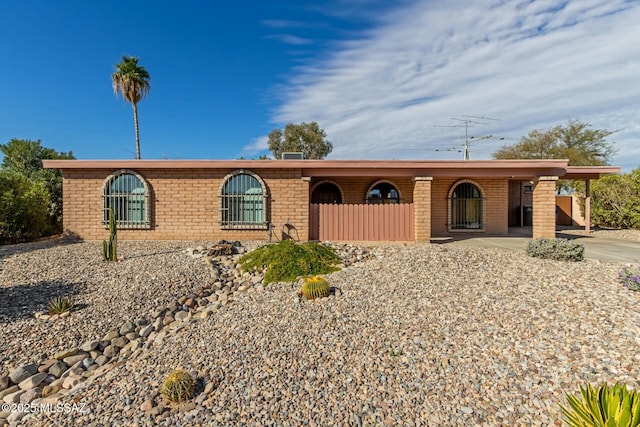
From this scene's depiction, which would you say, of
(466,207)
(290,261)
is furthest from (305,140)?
(290,261)

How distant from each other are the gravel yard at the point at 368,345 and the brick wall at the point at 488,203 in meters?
6.64

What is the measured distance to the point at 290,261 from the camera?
7273mm

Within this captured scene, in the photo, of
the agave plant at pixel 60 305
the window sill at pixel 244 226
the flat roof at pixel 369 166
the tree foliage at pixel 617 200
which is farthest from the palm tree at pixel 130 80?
the tree foliage at pixel 617 200

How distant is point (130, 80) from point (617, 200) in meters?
28.1

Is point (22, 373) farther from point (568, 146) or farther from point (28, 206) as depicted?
point (568, 146)

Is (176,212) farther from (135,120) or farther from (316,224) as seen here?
(135,120)

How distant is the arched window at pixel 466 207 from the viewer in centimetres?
1328

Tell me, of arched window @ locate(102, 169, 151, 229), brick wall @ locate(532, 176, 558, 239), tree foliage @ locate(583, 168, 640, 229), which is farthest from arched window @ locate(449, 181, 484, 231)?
arched window @ locate(102, 169, 151, 229)

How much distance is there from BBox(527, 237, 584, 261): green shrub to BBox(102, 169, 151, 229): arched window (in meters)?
11.6

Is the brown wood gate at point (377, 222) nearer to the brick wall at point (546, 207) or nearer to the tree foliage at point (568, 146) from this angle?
the brick wall at point (546, 207)

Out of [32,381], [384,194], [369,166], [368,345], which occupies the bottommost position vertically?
[32,381]

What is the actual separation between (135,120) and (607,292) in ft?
82.2

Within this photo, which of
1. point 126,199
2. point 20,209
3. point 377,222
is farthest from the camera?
point 20,209

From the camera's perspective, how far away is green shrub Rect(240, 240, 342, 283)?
686 cm
